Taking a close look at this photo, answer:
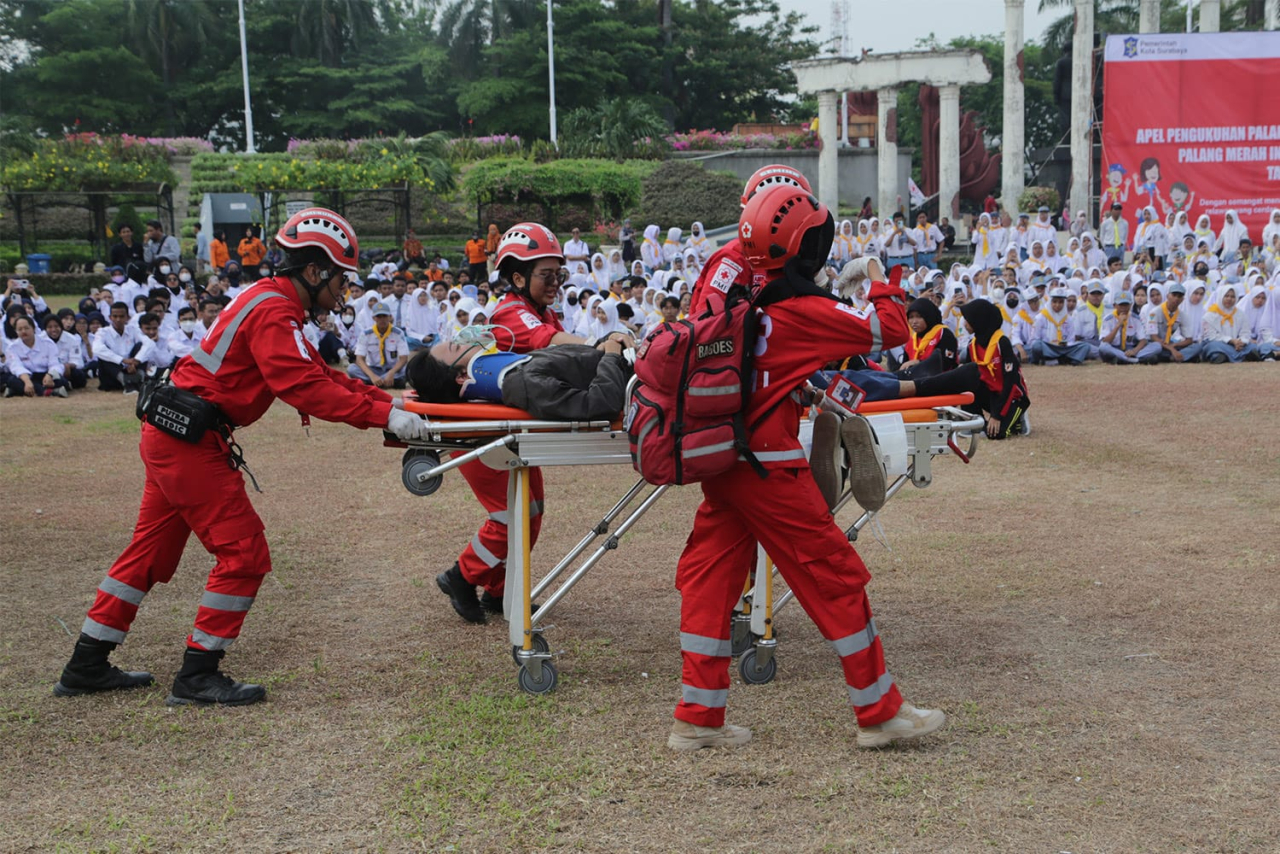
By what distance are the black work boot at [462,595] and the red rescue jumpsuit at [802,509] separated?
1804 mm

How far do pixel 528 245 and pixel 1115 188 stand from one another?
69.4 feet

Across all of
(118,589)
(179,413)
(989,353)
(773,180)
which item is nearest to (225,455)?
(179,413)

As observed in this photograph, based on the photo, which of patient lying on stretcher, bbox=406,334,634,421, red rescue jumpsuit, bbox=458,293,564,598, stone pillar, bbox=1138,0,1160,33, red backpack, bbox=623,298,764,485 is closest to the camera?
red backpack, bbox=623,298,764,485

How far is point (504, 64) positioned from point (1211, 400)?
1362 inches

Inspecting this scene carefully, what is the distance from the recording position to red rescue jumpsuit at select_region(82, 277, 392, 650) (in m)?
4.54

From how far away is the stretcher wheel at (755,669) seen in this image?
16.2ft

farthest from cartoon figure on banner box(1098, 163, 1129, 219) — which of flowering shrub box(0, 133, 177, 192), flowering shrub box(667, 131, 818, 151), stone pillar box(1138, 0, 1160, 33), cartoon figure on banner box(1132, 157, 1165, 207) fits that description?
flowering shrub box(0, 133, 177, 192)

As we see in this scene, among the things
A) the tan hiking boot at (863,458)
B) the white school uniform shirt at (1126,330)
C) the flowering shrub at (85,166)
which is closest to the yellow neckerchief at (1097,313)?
the white school uniform shirt at (1126,330)

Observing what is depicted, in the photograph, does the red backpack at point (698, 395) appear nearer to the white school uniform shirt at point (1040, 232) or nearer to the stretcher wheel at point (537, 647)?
the stretcher wheel at point (537, 647)

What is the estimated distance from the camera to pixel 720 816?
3.72 meters

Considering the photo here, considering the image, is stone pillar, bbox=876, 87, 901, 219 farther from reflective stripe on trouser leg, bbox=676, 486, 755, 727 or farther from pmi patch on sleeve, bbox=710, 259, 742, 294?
reflective stripe on trouser leg, bbox=676, 486, 755, 727

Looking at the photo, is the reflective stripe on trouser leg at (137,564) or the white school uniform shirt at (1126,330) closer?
the reflective stripe on trouser leg at (137,564)

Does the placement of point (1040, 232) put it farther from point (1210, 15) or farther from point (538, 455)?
point (538, 455)

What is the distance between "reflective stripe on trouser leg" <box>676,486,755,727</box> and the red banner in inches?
854
